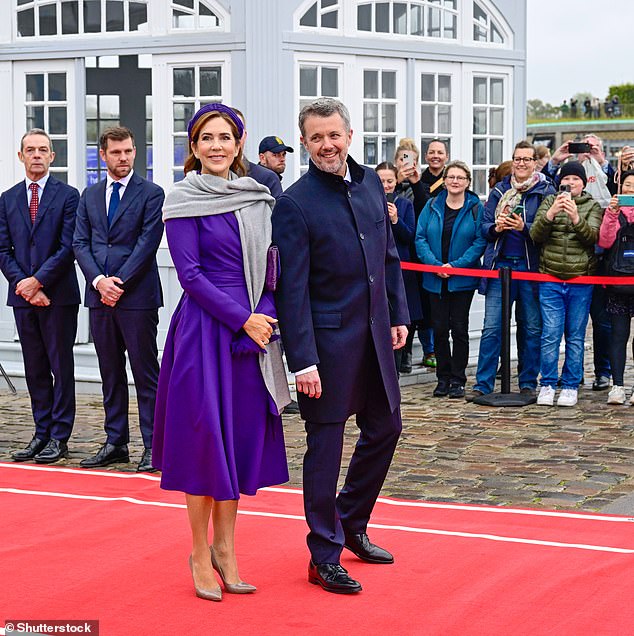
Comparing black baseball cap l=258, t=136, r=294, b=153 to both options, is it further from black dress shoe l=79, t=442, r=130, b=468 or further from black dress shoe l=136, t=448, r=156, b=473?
black dress shoe l=136, t=448, r=156, b=473

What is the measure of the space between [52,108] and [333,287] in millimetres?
6971

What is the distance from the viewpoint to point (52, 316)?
27.5ft

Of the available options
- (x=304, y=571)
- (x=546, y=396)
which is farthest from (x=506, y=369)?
(x=304, y=571)

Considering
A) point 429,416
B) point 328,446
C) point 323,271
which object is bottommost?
point 429,416

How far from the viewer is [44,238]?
27.5 ft

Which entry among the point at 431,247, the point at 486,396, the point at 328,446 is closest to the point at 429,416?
the point at 486,396

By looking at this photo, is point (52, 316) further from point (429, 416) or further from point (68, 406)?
point (429, 416)

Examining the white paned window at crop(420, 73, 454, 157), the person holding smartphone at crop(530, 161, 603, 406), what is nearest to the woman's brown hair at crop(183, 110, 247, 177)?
the person holding smartphone at crop(530, 161, 603, 406)

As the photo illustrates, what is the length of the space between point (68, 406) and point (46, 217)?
125 centimetres

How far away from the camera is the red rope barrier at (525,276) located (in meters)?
9.99

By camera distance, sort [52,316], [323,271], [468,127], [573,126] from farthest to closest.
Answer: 1. [573,126]
2. [468,127]
3. [52,316]
4. [323,271]

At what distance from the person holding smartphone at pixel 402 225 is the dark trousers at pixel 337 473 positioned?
199 inches

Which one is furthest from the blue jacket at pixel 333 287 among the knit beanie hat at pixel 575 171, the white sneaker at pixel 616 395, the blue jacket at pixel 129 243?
the white sneaker at pixel 616 395

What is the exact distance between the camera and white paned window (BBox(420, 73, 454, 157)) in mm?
12094
